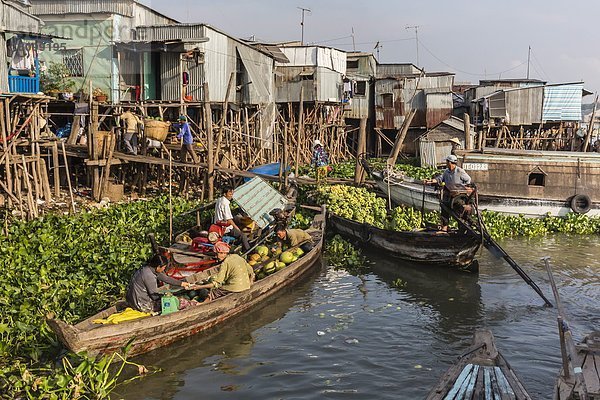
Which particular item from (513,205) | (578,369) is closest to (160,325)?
(578,369)

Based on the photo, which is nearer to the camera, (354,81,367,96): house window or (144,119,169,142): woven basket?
(144,119,169,142): woven basket

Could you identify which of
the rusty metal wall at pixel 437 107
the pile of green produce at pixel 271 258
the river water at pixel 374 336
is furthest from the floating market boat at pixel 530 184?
the rusty metal wall at pixel 437 107

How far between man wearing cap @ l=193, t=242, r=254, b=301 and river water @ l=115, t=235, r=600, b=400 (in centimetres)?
69

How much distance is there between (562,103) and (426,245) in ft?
80.3

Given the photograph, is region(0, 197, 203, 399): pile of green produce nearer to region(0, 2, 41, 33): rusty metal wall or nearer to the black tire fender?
region(0, 2, 41, 33): rusty metal wall

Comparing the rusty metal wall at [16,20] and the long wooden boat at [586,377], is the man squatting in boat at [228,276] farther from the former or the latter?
the rusty metal wall at [16,20]

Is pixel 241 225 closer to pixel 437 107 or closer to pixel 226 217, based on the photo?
pixel 226 217

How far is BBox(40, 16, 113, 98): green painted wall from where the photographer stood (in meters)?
21.6

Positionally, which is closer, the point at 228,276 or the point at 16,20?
the point at 228,276

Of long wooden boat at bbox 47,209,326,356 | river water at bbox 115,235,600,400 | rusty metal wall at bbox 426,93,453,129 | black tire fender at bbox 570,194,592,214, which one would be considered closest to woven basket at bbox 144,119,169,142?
river water at bbox 115,235,600,400

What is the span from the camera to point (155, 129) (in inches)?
749

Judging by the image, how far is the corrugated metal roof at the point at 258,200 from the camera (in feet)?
49.2

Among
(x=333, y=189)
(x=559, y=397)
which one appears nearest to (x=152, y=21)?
(x=333, y=189)

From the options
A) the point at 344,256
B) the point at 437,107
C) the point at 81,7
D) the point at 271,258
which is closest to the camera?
the point at 271,258
